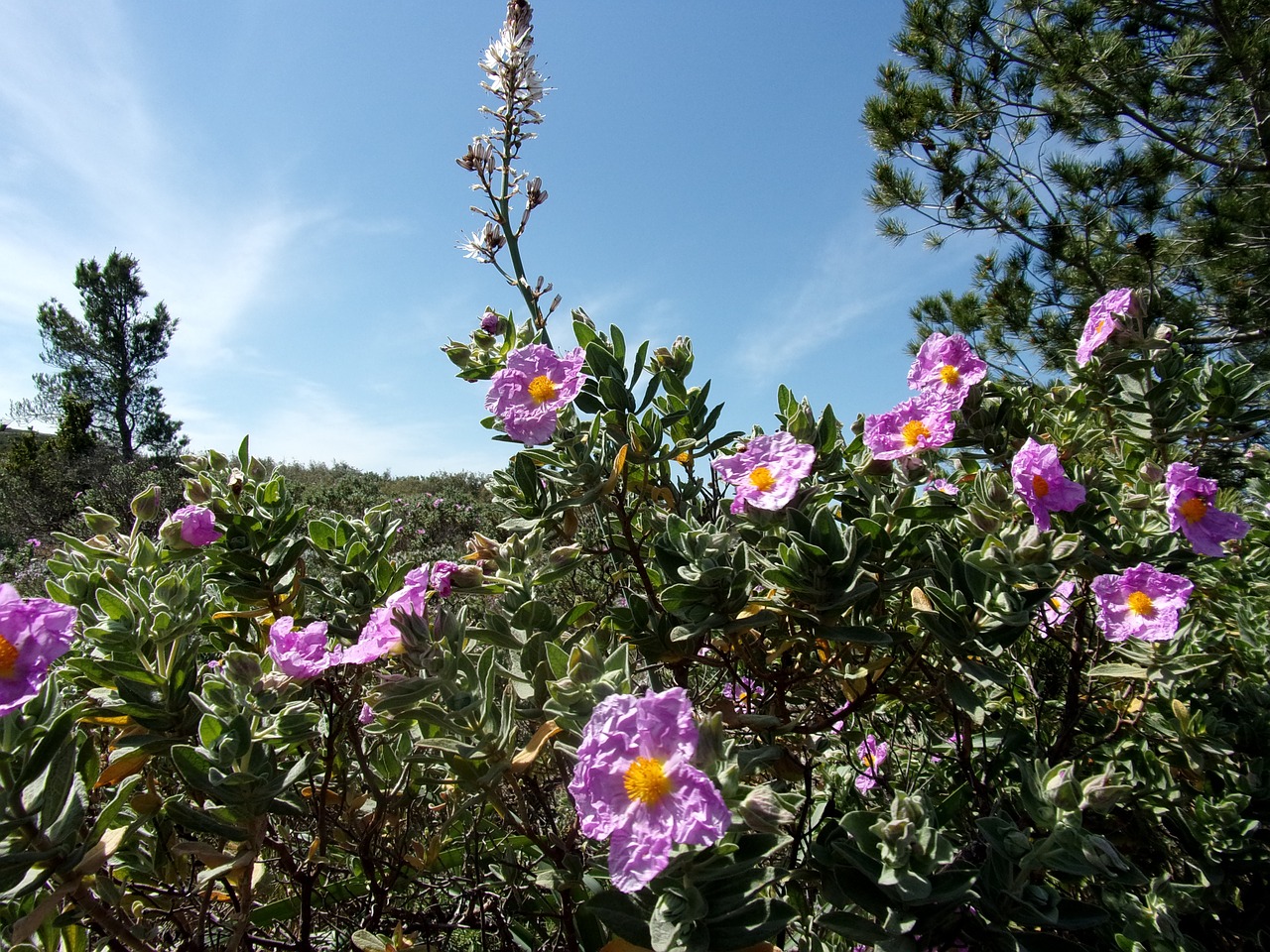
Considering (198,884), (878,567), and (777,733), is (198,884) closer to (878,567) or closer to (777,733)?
(777,733)

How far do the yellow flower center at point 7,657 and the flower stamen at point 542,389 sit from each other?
2.99ft

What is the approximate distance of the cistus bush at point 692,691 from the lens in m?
1.00

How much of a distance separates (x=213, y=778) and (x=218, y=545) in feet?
2.35

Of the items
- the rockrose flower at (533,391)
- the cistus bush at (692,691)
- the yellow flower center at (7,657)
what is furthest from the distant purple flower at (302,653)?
the rockrose flower at (533,391)

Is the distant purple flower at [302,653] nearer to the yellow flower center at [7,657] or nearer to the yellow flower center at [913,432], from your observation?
the yellow flower center at [7,657]

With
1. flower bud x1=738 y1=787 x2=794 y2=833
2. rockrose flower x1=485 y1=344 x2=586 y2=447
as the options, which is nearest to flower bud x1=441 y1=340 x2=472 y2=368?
rockrose flower x1=485 y1=344 x2=586 y2=447

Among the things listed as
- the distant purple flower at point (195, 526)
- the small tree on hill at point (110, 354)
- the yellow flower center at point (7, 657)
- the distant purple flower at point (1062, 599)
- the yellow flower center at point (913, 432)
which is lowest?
the yellow flower center at point (7, 657)

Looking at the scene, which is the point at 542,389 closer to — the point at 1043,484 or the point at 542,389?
the point at 542,389

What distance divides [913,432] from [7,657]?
1503 mm

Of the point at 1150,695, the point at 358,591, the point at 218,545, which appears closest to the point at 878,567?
the point at 1150,695

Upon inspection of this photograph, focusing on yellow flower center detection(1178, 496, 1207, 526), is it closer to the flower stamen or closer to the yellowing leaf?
the flower stamen

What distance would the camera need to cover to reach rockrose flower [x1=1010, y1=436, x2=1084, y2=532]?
49.3 inches

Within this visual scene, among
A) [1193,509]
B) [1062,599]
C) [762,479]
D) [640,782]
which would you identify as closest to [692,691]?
[762,479]

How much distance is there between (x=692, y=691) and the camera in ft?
6.23
